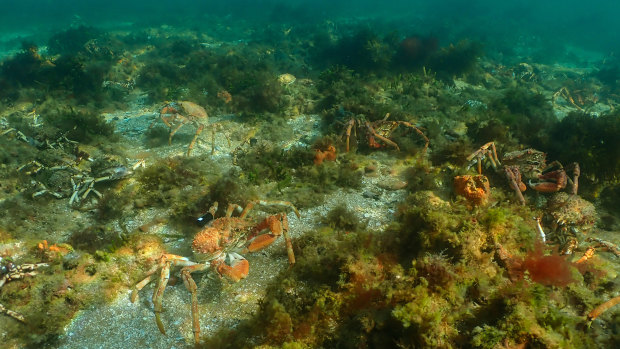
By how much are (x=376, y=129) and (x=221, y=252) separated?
615 centimetres

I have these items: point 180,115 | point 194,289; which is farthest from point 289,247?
point 180,115

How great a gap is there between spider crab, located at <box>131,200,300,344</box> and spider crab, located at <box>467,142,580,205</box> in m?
4.85

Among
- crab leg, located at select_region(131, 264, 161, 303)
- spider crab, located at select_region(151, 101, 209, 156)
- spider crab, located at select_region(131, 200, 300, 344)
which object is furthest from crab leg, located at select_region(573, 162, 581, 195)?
spider crab, located at select_region(151, 101, 209, 156)

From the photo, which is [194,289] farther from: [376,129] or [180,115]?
[180,115]

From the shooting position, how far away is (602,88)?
62.4 feet

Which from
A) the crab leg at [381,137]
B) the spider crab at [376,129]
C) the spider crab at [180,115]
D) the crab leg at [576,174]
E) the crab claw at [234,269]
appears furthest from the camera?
the spider crab at [180,115]

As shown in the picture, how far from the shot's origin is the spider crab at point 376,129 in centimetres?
870

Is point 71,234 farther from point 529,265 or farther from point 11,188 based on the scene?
point 529,265

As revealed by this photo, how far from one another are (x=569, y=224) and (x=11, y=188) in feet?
41.1

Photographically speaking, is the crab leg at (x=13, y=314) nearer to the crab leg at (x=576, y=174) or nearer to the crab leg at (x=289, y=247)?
the crab leg at (x=289, y=247)

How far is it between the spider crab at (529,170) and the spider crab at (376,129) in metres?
1.91

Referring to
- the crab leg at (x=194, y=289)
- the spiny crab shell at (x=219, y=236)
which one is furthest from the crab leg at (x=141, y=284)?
the spiny crab shell at (x=219, y=236)

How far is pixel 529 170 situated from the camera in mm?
6496

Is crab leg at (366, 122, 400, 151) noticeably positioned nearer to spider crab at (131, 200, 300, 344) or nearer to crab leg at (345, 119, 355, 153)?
crab leg at (345, 119, 355, 153)
